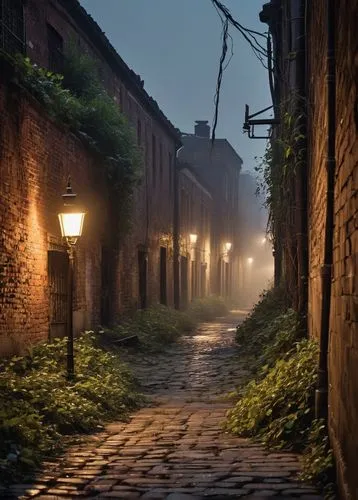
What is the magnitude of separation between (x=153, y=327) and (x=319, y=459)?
1424cm

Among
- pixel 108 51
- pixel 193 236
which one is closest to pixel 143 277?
pixel 108 51

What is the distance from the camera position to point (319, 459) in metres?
5.43

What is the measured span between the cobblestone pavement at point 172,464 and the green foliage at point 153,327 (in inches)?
264

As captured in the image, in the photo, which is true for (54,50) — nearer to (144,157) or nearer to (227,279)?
(144,157)

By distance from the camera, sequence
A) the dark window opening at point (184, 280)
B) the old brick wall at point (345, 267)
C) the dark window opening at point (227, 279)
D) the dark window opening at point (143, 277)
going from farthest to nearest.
Result: the dark window opening at point (227, 279)
the dark window opening at point (184, 280)
the dark window opening at point (143, 277)
the old brick wall at point (345, 267)

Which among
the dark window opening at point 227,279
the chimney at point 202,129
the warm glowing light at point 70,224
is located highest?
the chimney at point 202,129

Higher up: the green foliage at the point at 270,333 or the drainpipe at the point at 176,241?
the drainpipe at the point at 176,241

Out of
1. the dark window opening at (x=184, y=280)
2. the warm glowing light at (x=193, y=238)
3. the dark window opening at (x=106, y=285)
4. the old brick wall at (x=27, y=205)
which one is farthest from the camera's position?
the warm glowing light at (x=193, y=238)

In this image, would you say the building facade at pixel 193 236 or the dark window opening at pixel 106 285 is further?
the building facade at pixel 193 236

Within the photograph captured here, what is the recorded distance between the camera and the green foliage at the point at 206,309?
29500 millimetres

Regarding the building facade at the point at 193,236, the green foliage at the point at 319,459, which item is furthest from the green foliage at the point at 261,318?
the building facade at the point at 193,236

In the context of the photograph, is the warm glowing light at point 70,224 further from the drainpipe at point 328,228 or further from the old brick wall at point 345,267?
the old brick wall at point 345,267

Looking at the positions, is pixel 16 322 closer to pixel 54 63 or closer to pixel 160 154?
pixel 54 63

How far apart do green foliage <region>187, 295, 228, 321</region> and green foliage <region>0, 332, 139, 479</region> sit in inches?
686
